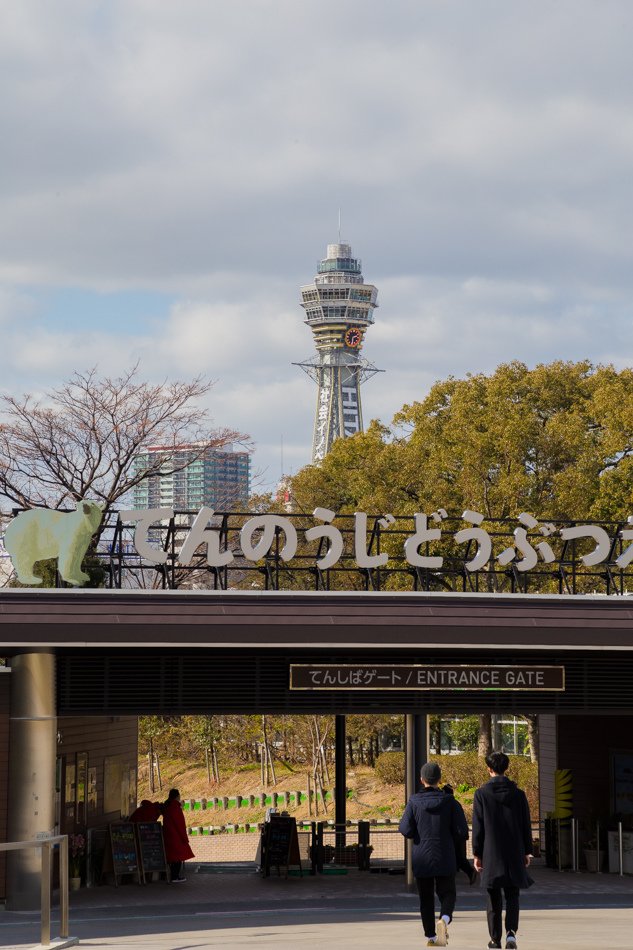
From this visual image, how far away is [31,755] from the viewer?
57.8ft

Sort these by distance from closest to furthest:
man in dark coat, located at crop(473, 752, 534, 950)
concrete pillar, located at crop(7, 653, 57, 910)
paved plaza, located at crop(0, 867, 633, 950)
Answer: man in dark coat, located at crop(473, 752, 534, 950)
paved plaza, located at crop(0, 867, 633, 950)
concrete pillar, located at crop(7, 653, 57, 910)

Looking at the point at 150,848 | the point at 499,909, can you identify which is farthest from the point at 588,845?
the point at 499,909

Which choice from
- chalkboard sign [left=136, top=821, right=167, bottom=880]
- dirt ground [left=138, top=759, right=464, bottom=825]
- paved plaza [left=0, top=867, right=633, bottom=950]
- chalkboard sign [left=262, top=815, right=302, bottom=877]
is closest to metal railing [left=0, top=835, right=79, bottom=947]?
paved plaza [left=0, top=867, right=633, bottom=950]

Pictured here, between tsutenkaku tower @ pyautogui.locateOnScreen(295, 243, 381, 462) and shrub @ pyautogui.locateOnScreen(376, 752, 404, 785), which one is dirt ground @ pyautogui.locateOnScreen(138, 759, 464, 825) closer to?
shrub @ pyautogui.locateOnScreen(376, 752, 404, 785)

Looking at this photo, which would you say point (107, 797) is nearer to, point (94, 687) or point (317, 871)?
point (317, 871)

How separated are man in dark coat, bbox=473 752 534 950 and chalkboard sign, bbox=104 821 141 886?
35.3ft

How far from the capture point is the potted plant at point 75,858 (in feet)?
65.3

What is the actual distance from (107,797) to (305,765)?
25.5m

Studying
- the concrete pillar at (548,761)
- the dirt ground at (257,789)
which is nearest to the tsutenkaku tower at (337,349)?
the dirt ground at (257,789)

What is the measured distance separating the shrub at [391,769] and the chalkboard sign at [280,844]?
61.4 feet

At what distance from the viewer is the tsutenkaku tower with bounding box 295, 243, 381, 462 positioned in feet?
624

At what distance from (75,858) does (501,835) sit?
35.6 feet

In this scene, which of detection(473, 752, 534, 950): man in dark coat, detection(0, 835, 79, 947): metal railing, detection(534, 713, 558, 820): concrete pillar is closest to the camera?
detection(473, 752, 534, 950): man in dark coat

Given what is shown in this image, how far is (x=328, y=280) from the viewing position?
198 m
